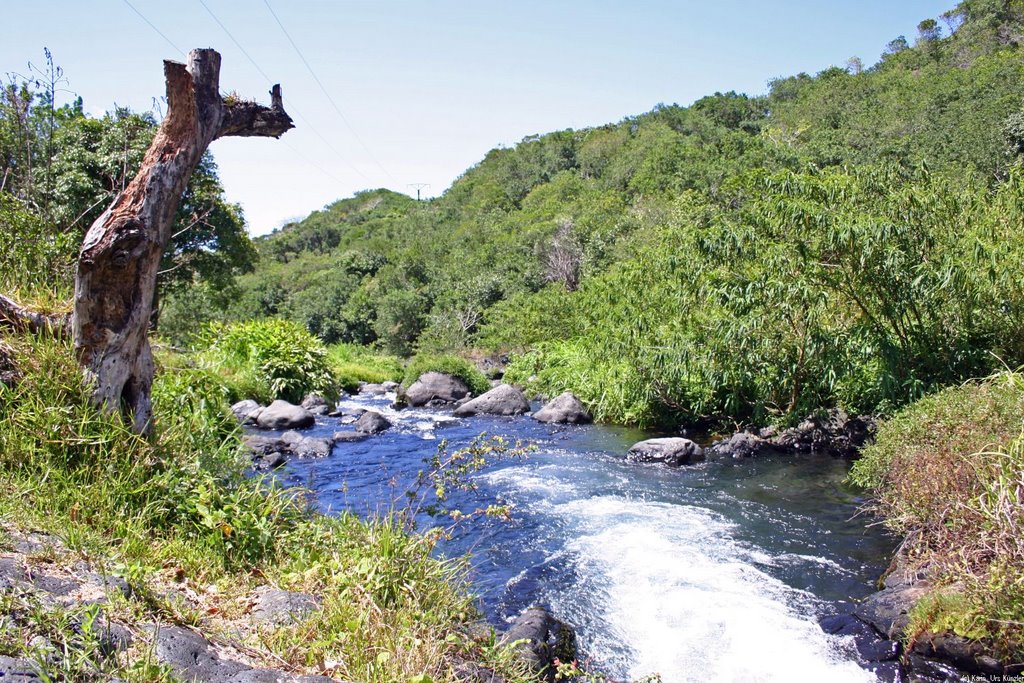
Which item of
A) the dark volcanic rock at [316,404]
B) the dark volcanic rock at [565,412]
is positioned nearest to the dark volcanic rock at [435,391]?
the dark volcanic rock at [316,404]

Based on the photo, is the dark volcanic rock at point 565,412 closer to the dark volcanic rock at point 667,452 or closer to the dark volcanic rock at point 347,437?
the dark volcanic rock at point 667,452

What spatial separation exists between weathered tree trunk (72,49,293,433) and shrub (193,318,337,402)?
1220 cm

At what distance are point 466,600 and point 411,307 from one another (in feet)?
107

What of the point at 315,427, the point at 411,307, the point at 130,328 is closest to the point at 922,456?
the point at 130,328

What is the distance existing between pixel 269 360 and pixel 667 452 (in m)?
11.1

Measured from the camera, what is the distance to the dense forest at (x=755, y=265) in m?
11.5

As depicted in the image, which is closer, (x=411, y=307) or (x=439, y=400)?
(x=439, y=400)

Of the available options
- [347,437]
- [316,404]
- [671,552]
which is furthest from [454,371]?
[671,552]

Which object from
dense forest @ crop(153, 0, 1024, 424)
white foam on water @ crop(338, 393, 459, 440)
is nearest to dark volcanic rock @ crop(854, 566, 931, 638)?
dense forest @ crop(153, 0, 1024, 424)

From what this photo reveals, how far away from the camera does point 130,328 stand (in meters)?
5.10

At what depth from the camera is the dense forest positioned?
11469 millimetres

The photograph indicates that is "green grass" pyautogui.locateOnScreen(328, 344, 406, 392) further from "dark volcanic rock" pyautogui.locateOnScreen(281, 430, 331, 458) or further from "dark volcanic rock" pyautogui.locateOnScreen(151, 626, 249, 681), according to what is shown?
"dark volcanic rock" pyautogui.locateOnScreen(151, 626, 249, 681)

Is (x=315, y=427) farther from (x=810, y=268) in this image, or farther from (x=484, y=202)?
(x=484, y=202)

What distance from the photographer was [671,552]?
309 inches
